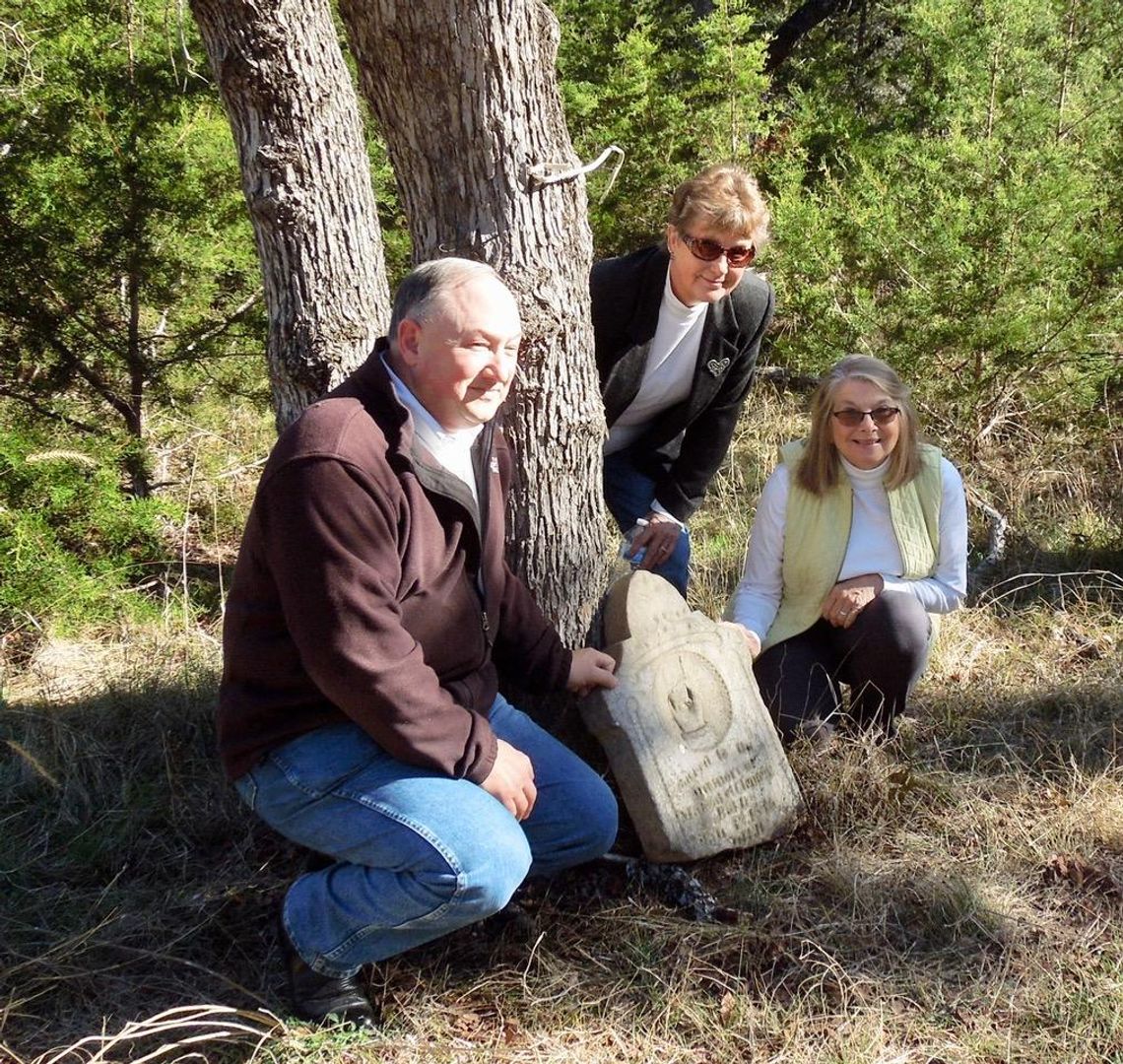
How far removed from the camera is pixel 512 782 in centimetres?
271

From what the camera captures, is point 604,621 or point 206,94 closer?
point 604,621

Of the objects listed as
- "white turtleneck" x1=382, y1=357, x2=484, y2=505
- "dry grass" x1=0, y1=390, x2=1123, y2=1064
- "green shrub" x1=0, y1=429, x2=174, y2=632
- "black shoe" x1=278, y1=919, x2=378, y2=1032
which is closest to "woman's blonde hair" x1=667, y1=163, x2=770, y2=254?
"white turtleneck" x1=382, y1=357, x2=484, y2=505

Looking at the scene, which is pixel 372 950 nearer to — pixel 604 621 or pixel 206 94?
pixel 604 621

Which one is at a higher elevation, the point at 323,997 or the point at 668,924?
the point at 323,997

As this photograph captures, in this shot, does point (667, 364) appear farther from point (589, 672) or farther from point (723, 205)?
point (589, 672)

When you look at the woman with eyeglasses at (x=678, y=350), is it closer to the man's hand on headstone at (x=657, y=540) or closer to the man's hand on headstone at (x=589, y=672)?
the man's hand on headstone at (x=657, y=540)

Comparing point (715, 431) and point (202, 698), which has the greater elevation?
point (715, 431)

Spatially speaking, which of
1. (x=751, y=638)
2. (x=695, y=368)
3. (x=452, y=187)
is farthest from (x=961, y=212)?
(x=452, y=187)

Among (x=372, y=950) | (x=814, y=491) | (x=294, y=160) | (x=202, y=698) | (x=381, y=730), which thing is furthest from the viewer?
(x=202, y=698)

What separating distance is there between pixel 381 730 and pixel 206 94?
475 cm

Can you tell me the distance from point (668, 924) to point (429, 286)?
5.92 feet

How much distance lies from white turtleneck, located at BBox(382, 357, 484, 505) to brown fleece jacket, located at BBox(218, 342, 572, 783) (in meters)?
0.03

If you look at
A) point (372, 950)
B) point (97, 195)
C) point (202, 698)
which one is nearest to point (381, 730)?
point (372, 950)

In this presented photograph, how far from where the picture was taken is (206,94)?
19.8 ft
